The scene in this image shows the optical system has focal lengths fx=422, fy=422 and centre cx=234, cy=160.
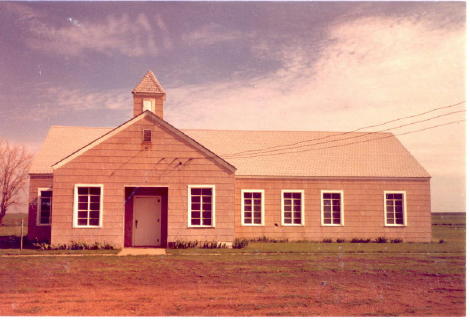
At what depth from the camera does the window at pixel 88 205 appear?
18031 millimetres

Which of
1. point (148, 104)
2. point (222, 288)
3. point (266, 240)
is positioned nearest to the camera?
point (222, 288)

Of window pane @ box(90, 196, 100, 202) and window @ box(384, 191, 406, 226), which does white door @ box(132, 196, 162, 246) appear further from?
window @ box(384, 191, 406, 226)

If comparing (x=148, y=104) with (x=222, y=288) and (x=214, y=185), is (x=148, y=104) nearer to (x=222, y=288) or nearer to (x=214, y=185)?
(x=214, y=185)

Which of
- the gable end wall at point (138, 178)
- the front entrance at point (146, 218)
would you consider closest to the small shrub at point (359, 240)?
the gable end wall at point (138, 178)

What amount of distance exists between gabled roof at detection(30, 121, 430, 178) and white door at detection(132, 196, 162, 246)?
164 inches

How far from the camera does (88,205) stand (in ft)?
59.4

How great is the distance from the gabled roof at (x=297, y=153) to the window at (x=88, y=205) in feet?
14.6

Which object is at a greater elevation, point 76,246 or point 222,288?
point 76,246

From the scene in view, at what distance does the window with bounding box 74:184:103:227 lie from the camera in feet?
59.2

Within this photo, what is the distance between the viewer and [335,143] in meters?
25.8

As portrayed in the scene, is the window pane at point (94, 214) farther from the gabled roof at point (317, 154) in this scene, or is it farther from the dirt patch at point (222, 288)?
the gabled roof at point (317, 154)

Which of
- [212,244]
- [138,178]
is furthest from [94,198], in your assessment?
[212,244]

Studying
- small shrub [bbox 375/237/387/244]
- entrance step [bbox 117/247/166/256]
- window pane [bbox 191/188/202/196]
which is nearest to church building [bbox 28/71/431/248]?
window pane [bbox 191/188/202/196]

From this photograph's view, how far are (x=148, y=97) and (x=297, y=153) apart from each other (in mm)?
9135
